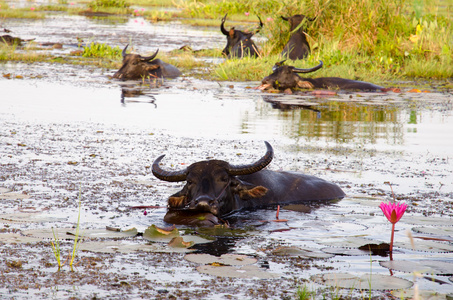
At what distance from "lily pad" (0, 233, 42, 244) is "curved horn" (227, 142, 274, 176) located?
1.99 metres

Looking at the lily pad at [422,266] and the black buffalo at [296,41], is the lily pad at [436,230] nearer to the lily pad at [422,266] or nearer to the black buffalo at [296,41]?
the lily pad at [422,266]

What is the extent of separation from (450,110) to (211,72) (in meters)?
6.78

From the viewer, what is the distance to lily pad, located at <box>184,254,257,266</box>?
15.0 ft

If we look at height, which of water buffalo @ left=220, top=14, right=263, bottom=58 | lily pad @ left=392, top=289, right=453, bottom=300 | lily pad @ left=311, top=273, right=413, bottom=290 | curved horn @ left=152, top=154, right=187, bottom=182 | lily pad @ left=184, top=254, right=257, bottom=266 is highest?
water buffalo @ left=220, top=14, right=263, bottom=58

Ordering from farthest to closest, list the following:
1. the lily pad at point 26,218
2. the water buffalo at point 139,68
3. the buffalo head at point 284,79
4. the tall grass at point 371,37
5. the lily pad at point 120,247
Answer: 1. the tall grass at point 371,37
2. the water buffalo at point 139,68
3. the buffalo head at point 284,79
4. the lily pad at point 26,218
5. the lily pad at point 120,247

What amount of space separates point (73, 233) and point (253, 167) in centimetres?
184

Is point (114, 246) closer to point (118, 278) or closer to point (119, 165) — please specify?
point (118, 278)

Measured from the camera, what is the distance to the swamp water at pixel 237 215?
4250mm

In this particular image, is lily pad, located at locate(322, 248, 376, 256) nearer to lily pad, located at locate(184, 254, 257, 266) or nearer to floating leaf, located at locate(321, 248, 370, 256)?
floating leaf, located at locate(321, 248, 370, 256)

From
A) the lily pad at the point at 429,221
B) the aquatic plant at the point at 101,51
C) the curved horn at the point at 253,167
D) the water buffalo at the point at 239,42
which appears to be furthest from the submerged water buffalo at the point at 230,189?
the aquatic plant at the point at 101,51

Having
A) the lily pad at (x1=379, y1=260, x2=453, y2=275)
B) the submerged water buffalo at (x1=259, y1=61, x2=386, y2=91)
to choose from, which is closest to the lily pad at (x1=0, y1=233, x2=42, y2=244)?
the lily pad at (x1=379, y1=260, x2=453, y2=275)

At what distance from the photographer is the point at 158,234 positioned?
5.20m

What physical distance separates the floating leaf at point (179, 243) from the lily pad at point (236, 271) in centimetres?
53

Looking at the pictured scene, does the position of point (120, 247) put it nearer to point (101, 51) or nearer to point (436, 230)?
point (436, 230)
